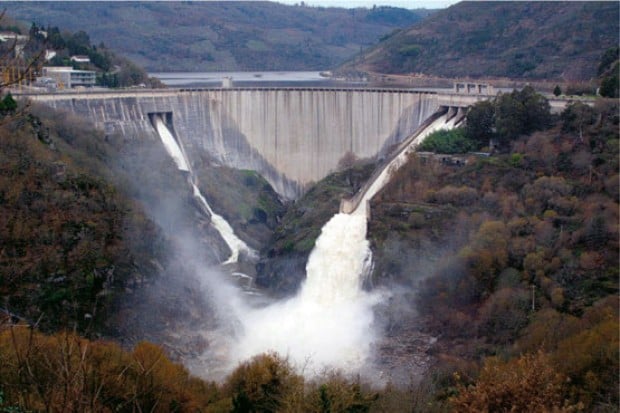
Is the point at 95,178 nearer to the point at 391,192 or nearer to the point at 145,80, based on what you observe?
the point at 391,192

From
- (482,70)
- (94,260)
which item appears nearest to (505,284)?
(94,260)

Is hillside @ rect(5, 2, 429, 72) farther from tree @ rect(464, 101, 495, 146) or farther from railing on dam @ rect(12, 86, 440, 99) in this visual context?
tree @ rect(464, 101, 495, 146)

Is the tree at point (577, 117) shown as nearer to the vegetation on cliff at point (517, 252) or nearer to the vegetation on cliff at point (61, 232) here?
the vegetation on cliff at point (517, 252)

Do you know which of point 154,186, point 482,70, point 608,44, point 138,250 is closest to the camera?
point 138,250

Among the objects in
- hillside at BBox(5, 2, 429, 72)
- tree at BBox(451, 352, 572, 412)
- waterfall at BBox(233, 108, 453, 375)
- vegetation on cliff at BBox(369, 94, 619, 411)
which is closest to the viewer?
tree at BBox(451, 352, 572, 412)

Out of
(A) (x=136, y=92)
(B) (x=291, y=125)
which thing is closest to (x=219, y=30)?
(B) (x=291, y=125)

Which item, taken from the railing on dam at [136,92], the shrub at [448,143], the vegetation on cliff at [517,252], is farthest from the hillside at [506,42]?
the vegetation on cliff at [517,252]

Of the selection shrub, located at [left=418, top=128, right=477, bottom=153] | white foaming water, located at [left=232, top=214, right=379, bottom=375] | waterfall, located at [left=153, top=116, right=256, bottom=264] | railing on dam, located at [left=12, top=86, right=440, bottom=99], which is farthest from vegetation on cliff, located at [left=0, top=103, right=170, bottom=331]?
shrub, located at [left=418, top=128, right=477, bottom=153]
